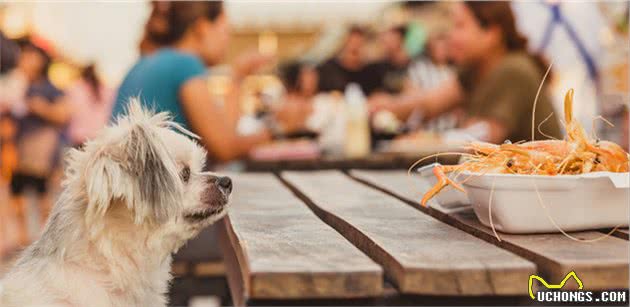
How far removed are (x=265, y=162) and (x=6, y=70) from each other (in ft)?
13.6

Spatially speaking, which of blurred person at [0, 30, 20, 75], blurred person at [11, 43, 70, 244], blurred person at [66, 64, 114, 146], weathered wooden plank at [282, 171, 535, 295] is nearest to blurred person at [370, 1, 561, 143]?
weathered wooden plank at [282, 171, 535, 295]

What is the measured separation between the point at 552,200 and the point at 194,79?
219cm

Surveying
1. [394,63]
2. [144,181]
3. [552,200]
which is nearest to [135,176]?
[144,181]


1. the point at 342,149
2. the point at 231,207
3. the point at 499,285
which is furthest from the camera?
the point at 342,149

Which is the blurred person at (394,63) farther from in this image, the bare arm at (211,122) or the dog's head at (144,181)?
the dog's head at (144,181)

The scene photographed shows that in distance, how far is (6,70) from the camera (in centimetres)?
725

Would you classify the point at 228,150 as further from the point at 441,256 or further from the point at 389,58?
the point at 389,58

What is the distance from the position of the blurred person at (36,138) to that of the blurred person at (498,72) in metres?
4.09

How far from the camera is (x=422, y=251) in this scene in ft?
4.65

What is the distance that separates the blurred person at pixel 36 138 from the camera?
7.21m

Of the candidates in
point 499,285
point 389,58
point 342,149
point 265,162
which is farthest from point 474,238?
point 389,58

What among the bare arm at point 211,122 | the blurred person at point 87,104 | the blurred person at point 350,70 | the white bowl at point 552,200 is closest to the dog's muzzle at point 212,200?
the white bowl at point 552,200

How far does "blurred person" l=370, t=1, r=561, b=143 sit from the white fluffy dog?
2.02 metres

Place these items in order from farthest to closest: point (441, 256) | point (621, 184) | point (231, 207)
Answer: point (231, 207), point (621, 184), point (441, 256)
